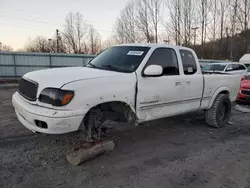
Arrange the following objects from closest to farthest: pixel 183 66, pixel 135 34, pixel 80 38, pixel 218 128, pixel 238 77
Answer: pixel 183 66 < pixel 218 128 < pixel 238 77 < pixel 135 34 < pixel 80 38

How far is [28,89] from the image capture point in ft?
10.0

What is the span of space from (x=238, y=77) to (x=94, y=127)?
185 inches

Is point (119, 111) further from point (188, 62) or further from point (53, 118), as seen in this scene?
point (188, 62)

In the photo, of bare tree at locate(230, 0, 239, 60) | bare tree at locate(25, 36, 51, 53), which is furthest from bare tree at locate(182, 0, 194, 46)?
bare tree at locate(25, 36, 51, 53)

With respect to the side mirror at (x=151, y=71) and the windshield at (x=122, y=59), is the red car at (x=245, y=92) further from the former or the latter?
the side mirror at (x=151, y=71)

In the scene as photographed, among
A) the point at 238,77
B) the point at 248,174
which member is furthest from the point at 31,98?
the point at 238,77

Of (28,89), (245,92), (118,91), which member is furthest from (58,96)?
(245,92)

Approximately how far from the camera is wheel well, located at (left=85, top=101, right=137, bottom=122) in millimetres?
3404

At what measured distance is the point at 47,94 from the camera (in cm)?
273

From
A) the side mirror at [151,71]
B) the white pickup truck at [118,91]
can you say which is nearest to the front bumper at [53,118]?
the white pickup truck at [118,91]

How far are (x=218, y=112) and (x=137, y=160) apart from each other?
2.96 m

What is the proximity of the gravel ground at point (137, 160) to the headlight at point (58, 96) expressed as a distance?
1087mm

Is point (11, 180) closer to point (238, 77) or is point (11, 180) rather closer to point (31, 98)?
point (31, 98)

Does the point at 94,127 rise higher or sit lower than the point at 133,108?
lower
